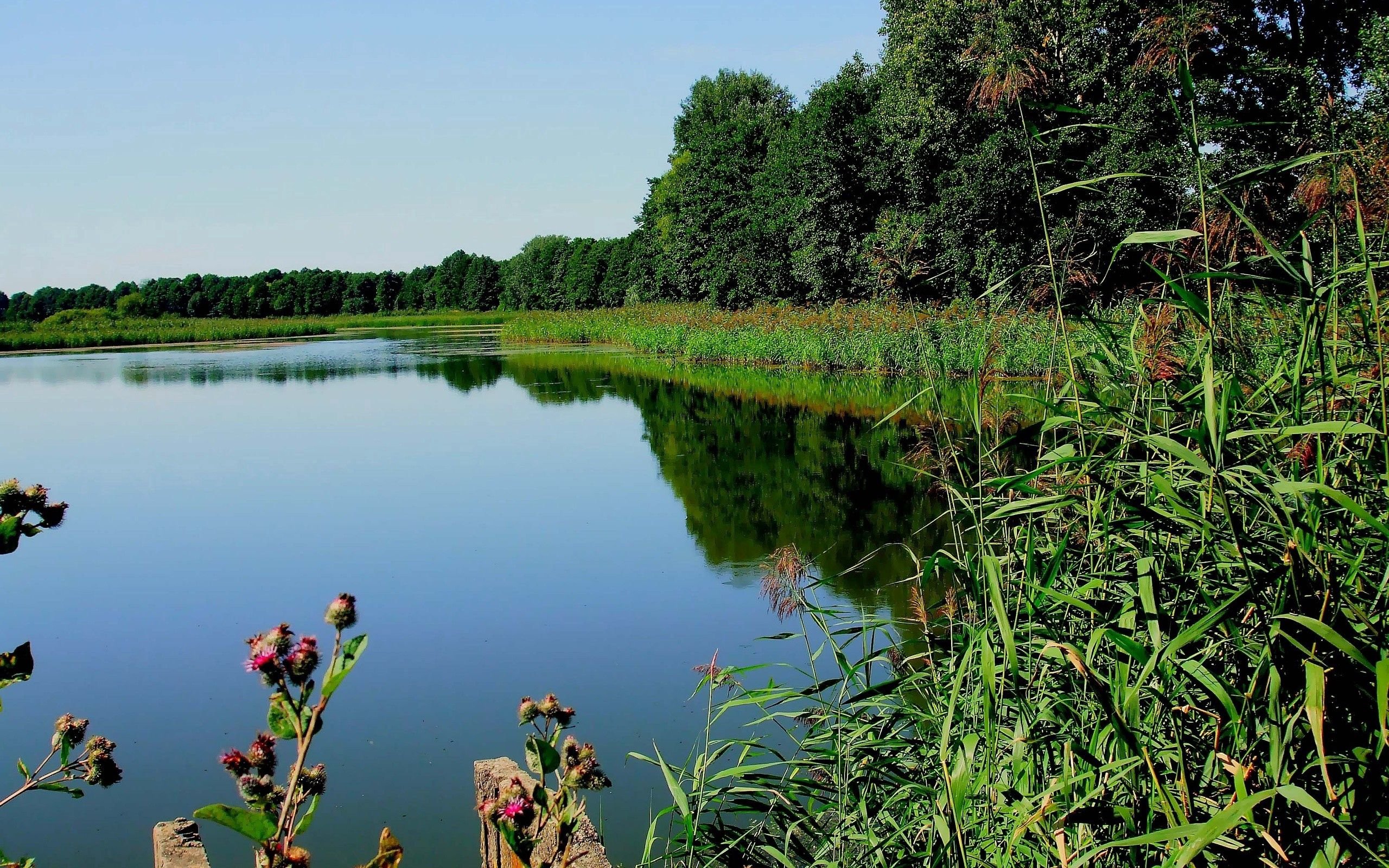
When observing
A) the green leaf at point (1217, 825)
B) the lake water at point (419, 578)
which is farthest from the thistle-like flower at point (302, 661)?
the lake water at point (419, 578)

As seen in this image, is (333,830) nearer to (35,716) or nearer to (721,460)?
(35,716)

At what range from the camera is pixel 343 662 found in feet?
3.32

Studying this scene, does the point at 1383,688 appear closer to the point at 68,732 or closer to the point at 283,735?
the point at 283,735

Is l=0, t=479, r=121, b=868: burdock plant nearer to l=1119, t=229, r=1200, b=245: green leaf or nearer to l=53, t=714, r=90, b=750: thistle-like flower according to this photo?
l=53, t=714, r=90, b=750: thistle-like flower

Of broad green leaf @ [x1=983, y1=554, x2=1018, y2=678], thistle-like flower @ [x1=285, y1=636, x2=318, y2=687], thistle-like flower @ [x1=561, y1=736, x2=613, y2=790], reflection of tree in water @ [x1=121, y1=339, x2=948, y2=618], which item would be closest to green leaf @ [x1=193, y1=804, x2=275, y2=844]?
thistle-like flower @ [x1=285, y1=636, x2=318, y2=687]

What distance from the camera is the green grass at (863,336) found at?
9.68 ft

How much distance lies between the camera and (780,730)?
134 inches

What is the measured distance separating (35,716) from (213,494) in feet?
15.8

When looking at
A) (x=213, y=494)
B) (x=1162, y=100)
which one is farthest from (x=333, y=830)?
(x=1162, y=100)

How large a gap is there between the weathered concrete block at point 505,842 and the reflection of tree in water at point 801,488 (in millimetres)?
1276

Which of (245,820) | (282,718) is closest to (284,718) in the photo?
(282,718)

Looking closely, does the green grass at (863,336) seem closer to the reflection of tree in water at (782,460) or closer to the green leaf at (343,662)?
the reflection of tree in water at (782,460)

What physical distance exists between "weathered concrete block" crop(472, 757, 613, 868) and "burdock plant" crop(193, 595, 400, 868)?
704 millimetres

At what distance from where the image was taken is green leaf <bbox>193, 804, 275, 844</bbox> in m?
0.94
